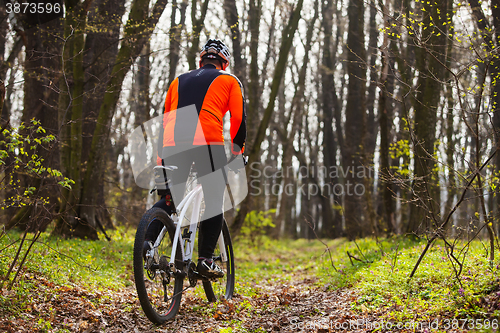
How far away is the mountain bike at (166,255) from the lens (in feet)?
10.1

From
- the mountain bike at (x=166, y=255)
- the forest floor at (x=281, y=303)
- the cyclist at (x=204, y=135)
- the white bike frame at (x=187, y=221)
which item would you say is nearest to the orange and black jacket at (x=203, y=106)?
the cyclist at (x=204, y=135)

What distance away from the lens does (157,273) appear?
10.7 feet

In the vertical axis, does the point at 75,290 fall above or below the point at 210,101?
below

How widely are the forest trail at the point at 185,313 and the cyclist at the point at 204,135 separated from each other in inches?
19.9

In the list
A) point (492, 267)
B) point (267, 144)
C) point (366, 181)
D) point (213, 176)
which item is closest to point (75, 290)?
point (213, 176)

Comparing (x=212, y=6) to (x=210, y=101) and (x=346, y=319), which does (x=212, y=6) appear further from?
(x=346, y=319)

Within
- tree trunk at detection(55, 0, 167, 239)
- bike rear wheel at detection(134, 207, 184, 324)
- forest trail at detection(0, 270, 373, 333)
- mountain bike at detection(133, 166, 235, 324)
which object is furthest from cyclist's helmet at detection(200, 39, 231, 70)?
tree trunk at detection(55, 0, 167, 239)

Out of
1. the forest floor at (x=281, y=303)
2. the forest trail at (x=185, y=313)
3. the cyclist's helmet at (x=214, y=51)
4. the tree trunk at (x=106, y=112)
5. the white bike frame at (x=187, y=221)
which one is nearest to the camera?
the forest floor at (x=281, y=303)

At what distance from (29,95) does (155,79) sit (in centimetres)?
1271

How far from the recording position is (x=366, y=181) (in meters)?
9.32

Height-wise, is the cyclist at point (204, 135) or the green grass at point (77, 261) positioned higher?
the cyclist at point (204, 135)

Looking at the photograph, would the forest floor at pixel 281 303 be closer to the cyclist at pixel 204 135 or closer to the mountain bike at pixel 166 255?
the mountain bike at pixel 166 255

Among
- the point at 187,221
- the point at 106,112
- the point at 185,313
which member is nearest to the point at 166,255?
the point at 187,221

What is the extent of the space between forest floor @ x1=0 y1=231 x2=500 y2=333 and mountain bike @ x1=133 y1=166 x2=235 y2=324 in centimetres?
20
